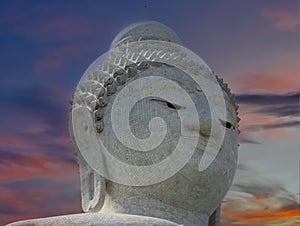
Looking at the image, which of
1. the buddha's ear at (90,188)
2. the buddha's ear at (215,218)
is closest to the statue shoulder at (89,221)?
the buddha's ear at (90,188)

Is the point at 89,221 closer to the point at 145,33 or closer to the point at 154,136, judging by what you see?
the point at 154,136

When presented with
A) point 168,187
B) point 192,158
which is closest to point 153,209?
point 168,187

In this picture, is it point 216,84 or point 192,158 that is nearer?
point 192,158

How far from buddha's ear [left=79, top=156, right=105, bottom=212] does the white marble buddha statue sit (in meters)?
0.01

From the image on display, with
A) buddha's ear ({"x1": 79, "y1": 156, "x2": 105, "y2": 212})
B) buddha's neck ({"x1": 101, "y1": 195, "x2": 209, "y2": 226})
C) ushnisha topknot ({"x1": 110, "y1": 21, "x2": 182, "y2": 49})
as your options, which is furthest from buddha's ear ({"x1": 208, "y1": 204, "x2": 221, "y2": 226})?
ushnisha topknot ({"x1": 110, "y1": 21, "x2": 182, "y2": 49})

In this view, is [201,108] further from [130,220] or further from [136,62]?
[130,220]

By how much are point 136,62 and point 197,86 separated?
3.03ft

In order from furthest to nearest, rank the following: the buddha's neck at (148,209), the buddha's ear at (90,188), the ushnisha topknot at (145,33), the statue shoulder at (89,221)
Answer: the ushnisha topknot at (145,33) < the buddha's ear at (90,188) < the buddha's neck at (148,209) < the statue shoulder at (89,221)

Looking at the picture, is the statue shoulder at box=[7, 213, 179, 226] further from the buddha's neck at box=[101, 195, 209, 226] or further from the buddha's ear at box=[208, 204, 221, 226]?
the buddha's ear at box=[208, 204, 221, 226]

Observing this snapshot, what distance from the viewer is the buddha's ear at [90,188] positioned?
→ 27.1 feet

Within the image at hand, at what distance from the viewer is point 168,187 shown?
802 cm

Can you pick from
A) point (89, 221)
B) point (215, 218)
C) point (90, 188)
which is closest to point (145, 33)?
point (90, 188)

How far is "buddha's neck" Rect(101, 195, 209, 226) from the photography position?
801cm

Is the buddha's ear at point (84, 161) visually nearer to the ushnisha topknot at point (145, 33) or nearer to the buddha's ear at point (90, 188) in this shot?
the buddha's ear at point (90, 188)
